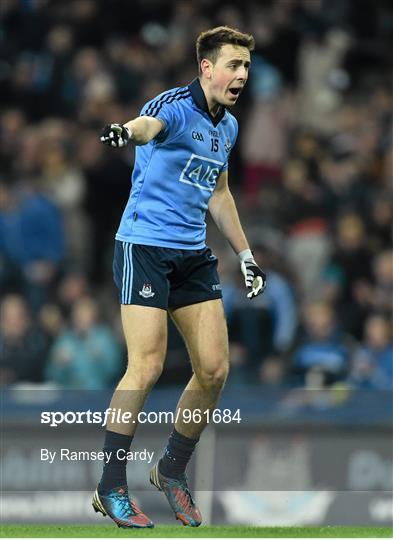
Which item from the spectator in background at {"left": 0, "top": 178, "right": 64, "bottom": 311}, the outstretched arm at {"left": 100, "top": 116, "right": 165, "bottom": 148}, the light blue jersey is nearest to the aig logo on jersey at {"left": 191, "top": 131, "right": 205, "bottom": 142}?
the light blue jersey

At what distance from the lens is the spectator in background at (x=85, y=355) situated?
13219 millimetres

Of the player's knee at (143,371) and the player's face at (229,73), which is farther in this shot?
the player's face at (229,73)

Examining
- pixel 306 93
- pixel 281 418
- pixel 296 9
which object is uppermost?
pixel 296 9

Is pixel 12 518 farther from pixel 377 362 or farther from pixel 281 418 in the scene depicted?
pixel 377 362

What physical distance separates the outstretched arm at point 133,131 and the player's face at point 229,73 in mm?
451

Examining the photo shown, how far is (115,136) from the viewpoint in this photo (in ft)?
23.8

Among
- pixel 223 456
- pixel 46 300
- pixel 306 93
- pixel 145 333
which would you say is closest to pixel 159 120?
pixel 145 333

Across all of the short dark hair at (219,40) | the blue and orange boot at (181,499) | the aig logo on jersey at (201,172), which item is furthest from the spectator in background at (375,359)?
the short dark hair at (219,40)

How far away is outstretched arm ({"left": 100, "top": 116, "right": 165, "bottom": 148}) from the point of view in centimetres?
723

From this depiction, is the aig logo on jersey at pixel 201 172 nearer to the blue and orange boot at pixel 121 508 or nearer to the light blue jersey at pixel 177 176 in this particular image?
the light blue jersey at pixel 177 176

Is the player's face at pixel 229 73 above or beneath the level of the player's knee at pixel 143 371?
above

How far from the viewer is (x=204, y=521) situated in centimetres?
961

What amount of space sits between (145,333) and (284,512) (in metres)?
2.27

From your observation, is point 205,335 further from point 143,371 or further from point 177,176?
point 177,176
